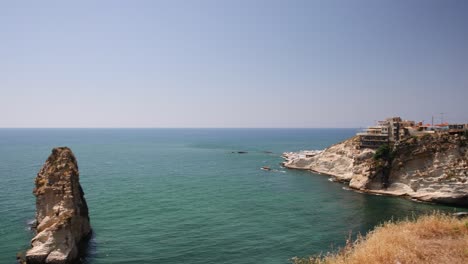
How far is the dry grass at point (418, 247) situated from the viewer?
13039 mm

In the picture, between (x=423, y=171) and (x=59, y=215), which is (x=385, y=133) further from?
(x=59, y=215)

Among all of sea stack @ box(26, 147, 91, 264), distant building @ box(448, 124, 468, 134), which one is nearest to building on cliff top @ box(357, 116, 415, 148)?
distant building @ box(448, 124, 468, 134)

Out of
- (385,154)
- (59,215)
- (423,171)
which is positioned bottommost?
(59,215)

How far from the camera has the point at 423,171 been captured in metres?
50.2

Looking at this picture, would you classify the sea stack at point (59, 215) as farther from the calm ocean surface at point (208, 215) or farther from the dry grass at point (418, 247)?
the dry grass at point (418, 247)

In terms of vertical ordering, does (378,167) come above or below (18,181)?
above

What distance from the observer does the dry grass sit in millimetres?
13039

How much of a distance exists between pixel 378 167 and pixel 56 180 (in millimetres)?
48754

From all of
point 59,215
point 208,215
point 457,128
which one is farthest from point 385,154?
point 59,215

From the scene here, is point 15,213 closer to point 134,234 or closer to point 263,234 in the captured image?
point 134,234

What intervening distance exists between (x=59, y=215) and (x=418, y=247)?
26299 millimetres

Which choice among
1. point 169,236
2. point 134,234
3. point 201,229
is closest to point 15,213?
point 134,234

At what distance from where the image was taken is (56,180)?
29672 mm

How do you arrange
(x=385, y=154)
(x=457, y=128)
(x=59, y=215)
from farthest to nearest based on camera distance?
(x=385, y=154)
(x=457, y=128)
(x=59, y=215)
